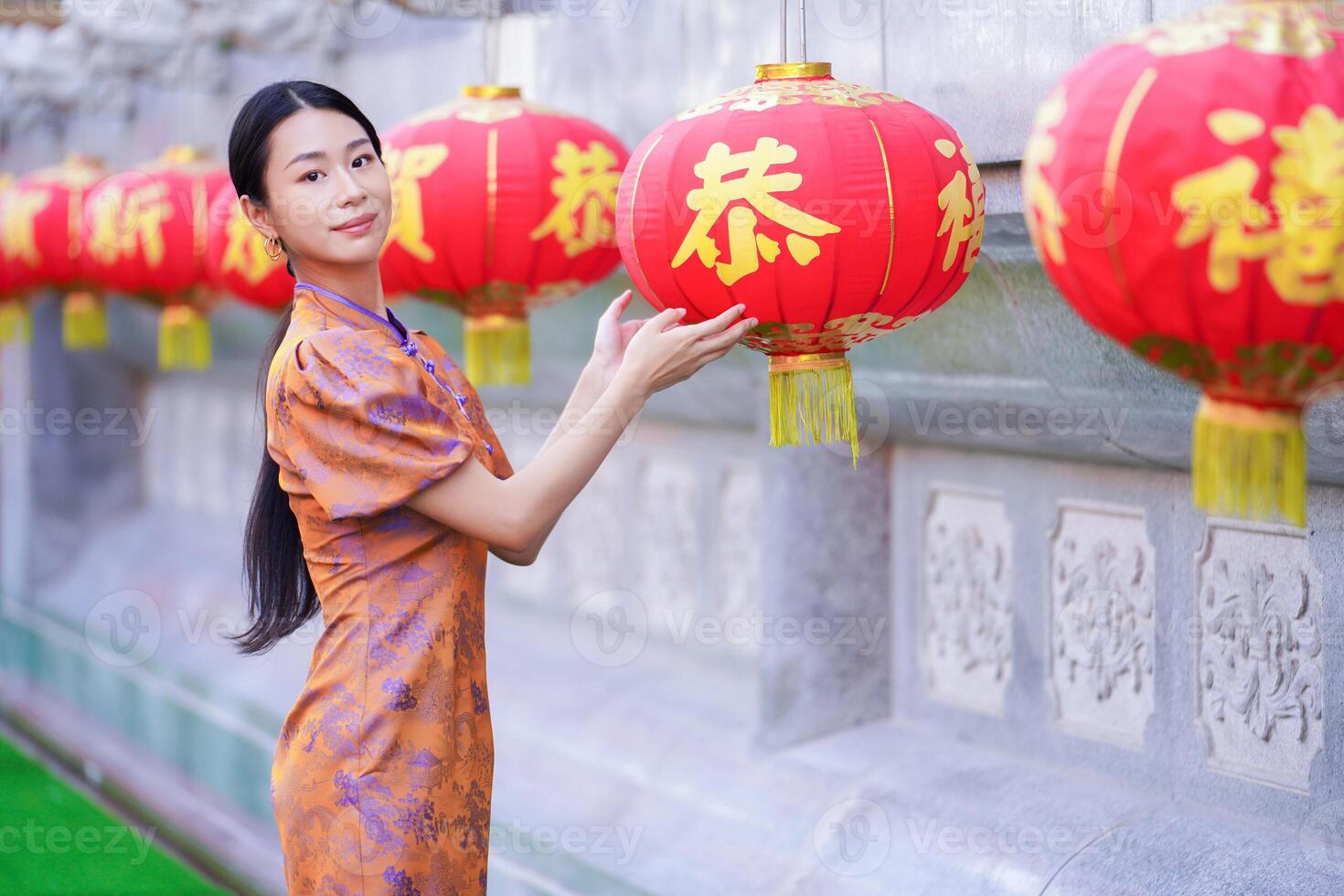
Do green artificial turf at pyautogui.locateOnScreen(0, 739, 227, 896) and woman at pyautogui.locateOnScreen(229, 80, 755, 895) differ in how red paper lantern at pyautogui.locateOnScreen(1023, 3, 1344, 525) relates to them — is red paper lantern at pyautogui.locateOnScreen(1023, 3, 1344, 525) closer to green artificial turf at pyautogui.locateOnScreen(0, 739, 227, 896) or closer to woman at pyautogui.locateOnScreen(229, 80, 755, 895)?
woman at pyautogui.locateOnScreen(229, 80, 755, 895)

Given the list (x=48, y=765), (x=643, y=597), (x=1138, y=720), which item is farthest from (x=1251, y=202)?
(x=48, y=765)

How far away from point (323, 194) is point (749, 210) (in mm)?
483

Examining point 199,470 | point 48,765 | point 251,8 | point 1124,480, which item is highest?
point 251,8

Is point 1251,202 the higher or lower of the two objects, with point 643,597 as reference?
higher

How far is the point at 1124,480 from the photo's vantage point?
2.83 metres

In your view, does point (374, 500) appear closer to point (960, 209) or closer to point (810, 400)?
point (810, 400)

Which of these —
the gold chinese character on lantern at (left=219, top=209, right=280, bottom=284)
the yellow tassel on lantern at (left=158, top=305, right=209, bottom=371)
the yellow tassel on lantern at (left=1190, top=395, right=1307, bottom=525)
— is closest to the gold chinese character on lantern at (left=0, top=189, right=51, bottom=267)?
the yellow tassel on lantern at (left=158, top=305, right=209, bottom=371)

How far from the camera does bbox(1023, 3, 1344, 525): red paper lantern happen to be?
3.79ft

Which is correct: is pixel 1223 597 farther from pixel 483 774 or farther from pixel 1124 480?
pixel 483 774

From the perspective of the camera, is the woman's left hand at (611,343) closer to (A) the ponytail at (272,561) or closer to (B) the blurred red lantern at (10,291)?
(A) the ponytail at (272,561)

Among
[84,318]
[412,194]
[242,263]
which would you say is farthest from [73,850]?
[412,194]

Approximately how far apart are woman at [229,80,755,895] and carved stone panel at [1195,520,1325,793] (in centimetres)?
142

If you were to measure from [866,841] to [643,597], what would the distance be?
159cm

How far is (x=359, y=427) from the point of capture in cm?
151
